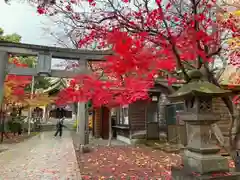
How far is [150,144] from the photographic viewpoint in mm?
11203

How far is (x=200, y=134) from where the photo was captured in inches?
150

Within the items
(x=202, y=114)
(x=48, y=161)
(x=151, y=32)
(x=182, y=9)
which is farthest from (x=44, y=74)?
(x=202, y=114)

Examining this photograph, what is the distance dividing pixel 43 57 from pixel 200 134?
7480mm

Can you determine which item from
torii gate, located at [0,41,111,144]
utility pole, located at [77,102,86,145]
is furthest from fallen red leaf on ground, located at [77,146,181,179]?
torii gate, located at [0,41,111,144]

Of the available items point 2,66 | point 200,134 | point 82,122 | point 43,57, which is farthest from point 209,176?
point 2,66

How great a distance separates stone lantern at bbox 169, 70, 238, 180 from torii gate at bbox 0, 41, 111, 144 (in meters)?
5.83

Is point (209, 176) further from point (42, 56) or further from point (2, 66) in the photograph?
point (2, 66)

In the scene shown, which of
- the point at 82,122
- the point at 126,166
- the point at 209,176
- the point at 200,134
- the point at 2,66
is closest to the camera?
the point at 209,176

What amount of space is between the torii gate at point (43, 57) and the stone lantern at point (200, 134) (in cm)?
583

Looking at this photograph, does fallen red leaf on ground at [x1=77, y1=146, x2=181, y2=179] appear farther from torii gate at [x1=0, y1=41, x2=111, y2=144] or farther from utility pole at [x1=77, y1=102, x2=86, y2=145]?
torii gate at [x1=0, y1=41, x2=111, y2=144]

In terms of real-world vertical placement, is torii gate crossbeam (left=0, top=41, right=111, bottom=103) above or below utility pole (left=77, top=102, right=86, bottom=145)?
above

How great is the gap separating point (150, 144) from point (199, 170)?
Result: 782 cm

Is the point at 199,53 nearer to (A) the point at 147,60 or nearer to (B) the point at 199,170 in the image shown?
(A) the point at 147,60

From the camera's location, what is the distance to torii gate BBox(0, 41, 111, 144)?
8125mm
